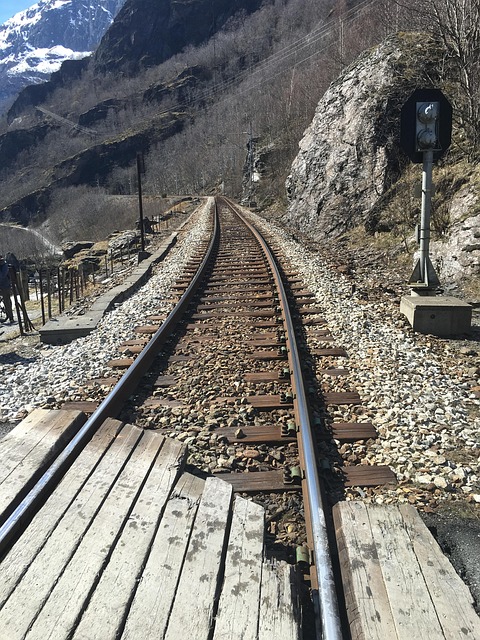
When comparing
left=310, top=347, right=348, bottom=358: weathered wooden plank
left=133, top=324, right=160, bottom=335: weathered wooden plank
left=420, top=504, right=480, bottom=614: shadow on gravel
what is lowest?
left=420, top=504, right=480, bottom=614: shadow on gravel

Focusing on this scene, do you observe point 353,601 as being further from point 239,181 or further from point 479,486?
point 239,181

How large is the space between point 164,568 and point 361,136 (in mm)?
15356

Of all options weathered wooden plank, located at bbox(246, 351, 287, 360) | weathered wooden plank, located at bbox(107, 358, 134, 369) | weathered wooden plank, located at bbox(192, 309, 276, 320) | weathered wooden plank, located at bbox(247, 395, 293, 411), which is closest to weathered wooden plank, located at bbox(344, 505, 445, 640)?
weathered wooden plank, located at bbox(247, 395, 293, 411)

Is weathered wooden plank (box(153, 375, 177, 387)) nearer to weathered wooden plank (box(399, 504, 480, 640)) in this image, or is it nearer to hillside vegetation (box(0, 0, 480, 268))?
weathered wooden plank (box(399, 504, 480, 640))

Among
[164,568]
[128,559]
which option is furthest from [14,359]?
[164,568]

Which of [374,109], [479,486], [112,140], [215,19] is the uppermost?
[215,19]

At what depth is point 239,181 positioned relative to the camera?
63156mm

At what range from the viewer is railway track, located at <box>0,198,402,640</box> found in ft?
8.86

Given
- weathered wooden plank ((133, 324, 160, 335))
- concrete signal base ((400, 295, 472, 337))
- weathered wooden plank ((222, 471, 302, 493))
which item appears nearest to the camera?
weathered wooden plank ((222, 471, 302, 493))

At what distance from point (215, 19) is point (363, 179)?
658 ft

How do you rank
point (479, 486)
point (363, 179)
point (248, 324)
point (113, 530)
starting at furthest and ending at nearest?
point (363, 179), point (248, 324), point (479, 486), point (113, 530)

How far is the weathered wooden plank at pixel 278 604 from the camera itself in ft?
6.36

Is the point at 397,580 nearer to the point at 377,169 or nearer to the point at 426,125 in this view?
the point at 426,125

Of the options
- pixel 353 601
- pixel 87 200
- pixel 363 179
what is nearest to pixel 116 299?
pixel 353 601
